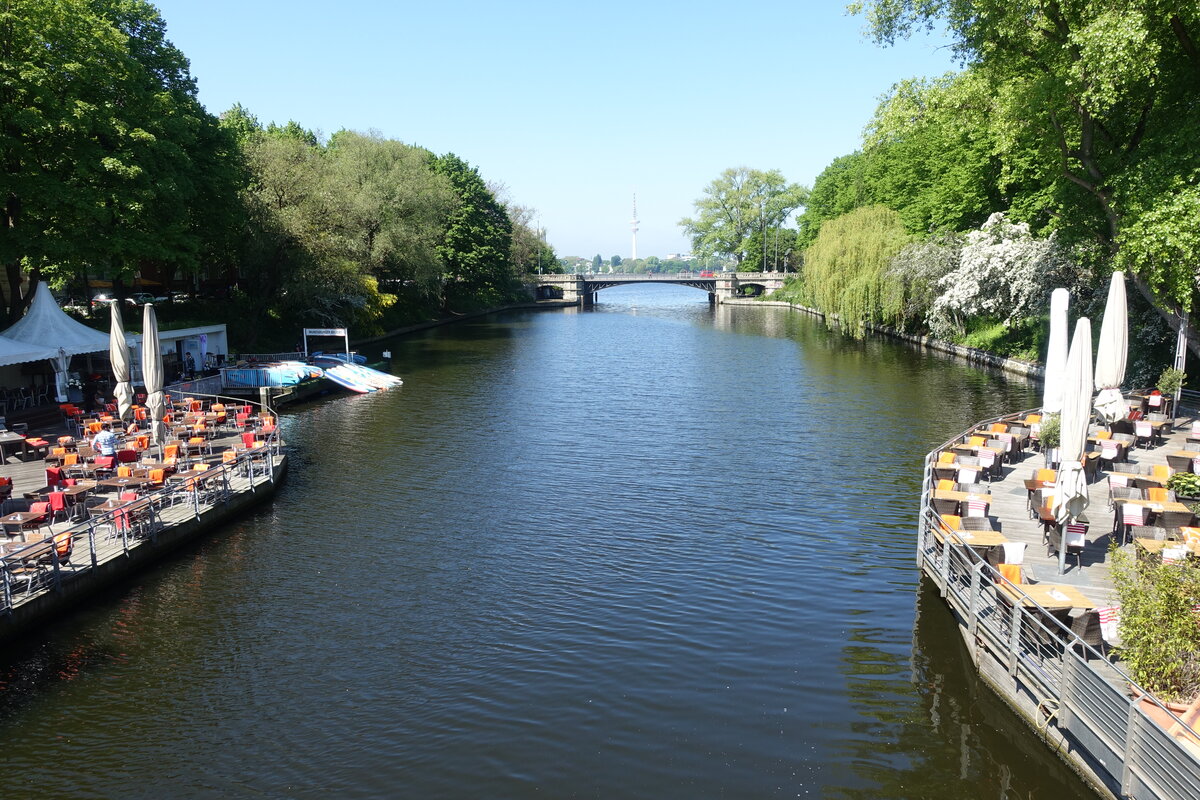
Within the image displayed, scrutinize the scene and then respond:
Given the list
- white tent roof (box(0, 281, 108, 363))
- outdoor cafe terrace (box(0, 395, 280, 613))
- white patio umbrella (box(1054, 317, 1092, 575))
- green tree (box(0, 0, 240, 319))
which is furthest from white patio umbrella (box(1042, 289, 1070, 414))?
green tree (box(0, 0, 240, 319))

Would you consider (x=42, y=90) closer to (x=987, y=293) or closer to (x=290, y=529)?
(x=290, y=529)

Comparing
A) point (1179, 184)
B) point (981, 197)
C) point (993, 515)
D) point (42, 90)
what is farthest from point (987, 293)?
point (42, 90)

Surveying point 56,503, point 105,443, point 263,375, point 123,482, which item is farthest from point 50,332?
point 56,503

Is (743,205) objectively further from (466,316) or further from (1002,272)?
(1002,272)

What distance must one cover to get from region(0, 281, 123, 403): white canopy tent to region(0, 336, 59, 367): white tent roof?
3 cm

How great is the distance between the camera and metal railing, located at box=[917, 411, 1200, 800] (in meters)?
8.16

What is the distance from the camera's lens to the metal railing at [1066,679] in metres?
8.16

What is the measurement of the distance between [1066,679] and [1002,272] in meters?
38.0

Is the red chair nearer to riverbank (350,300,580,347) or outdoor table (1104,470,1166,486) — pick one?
outdoor table (1104,470,1166,486)

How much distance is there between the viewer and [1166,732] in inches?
312

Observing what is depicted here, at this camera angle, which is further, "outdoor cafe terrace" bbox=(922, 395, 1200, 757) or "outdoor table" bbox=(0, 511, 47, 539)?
"outdoor table" bbox=(0, 511, 47, 539)

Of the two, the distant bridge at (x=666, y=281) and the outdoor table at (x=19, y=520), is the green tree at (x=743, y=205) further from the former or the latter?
the outdoor table at (x=19, y=520)

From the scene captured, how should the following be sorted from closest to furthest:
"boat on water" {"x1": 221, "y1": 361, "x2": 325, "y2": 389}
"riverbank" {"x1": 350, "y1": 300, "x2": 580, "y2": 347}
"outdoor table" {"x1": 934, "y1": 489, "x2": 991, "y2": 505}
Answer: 1. "outdoor table" {"x1": 934, "y1": 489, "x2": 991, "y2": 505}
2. "boat on water" {"x1": 221, "y1": 361, "x2": 325, "y2": 389}
3. "riverbank" {"x1": 350, "y1": 300, "x2": 580, "y2": 347}

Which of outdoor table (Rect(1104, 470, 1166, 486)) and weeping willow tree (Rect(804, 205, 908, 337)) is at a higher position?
weeping willow tree (Rect(804, 205, 908, 337))
